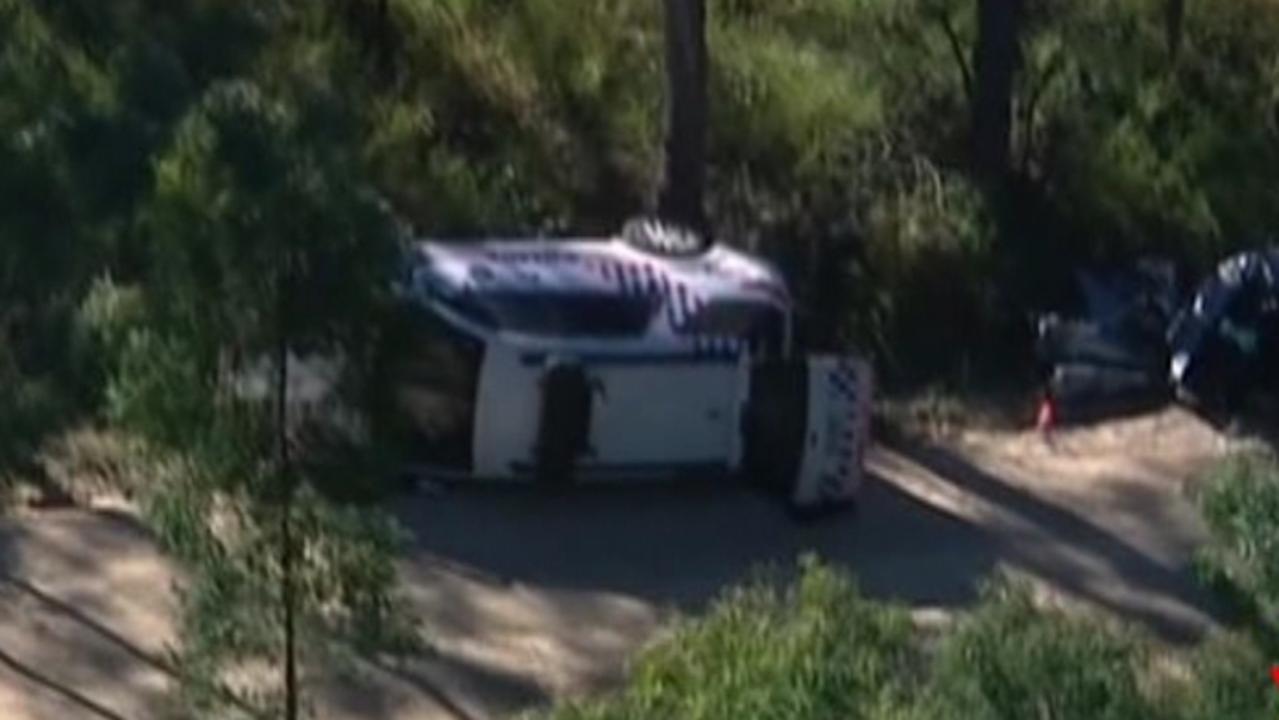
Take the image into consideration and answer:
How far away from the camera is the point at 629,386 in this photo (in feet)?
62.6

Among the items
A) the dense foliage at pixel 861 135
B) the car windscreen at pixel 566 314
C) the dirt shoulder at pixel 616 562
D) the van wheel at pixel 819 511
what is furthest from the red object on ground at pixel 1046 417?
the car windscreen at pixel 566 314

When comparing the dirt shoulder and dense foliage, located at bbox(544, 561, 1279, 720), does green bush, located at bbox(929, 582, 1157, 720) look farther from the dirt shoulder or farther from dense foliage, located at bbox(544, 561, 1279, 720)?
the dirt shoulder

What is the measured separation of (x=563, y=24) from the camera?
23.9 metres

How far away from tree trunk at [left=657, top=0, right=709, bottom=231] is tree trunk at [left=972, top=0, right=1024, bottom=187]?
1872 mm

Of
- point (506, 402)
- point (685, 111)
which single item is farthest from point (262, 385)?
point (685, 111)

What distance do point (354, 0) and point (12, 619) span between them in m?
7.15

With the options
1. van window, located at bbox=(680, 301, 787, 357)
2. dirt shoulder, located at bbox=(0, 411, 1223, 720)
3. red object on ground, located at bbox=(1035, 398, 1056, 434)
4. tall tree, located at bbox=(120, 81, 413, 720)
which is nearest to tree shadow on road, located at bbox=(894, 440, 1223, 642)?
dirt shoulder, located at bbox=(0, 411, 1223, 720)

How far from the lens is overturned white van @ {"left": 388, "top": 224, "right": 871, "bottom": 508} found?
62.2 feet

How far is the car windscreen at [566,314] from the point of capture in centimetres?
1911

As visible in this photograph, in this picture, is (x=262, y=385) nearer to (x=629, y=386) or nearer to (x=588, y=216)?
(x=629, y=386)

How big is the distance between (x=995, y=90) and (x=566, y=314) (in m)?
4.54

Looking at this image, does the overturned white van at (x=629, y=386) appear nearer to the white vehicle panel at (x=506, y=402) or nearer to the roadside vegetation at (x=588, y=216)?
the white vehicle panel at (x=506, y=402)

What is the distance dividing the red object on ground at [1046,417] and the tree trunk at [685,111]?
6.63 feet

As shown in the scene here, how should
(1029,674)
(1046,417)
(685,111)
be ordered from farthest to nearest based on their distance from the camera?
(685,111) < (1046,417) < (1029,674)
